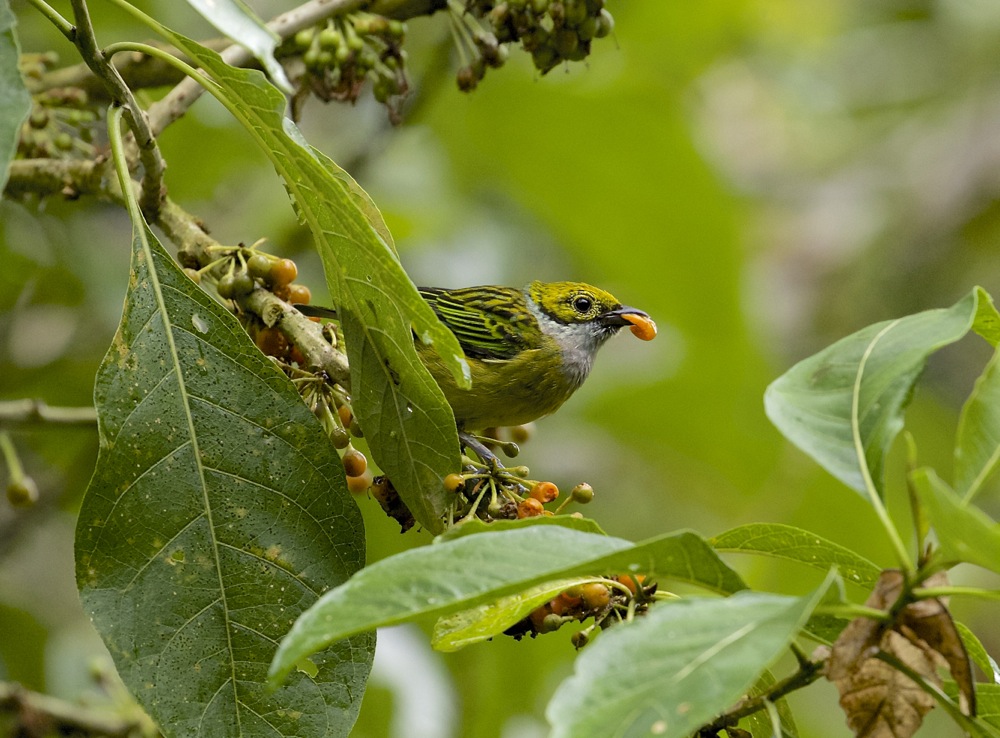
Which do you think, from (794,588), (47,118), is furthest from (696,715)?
(794,588)

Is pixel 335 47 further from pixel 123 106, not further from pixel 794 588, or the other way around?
pixel 794 588

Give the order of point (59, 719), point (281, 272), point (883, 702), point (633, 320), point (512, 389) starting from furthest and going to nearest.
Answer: point (633, 320), point (512, 389), point (59, 719), point (281, 272), point (883, 702)

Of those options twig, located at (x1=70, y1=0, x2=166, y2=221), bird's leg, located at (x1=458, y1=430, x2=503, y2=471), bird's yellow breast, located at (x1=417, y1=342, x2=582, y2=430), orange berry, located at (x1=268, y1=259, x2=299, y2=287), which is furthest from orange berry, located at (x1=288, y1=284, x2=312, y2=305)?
bird's yellow breast, located at (x1=417, y1=342, x2=582, y2=430)

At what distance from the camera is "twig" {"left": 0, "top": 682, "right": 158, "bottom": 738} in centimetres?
354

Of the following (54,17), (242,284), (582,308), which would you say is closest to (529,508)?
(242,284)

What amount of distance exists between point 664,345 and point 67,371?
4.04m

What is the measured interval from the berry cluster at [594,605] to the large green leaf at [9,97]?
3.90 feet

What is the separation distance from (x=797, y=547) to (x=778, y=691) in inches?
14.9

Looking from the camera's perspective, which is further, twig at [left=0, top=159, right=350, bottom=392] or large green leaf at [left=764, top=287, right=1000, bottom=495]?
twig at [left=0, top=159, right=350, bottom=392]

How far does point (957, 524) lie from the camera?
1.55 metres

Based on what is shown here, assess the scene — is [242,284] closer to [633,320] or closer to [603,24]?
[603,24]

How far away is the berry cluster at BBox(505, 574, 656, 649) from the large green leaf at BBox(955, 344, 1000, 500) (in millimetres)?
563

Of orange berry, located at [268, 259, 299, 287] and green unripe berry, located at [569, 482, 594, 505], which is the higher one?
orange berry, located at [268, 259, 299, 287]

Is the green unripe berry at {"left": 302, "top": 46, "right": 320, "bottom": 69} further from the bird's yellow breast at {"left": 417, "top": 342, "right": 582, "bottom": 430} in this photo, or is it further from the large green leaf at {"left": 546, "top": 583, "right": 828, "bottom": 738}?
the large green leaf at {"left": 546, "top": 583, "right": 828, "bottom": 738}
